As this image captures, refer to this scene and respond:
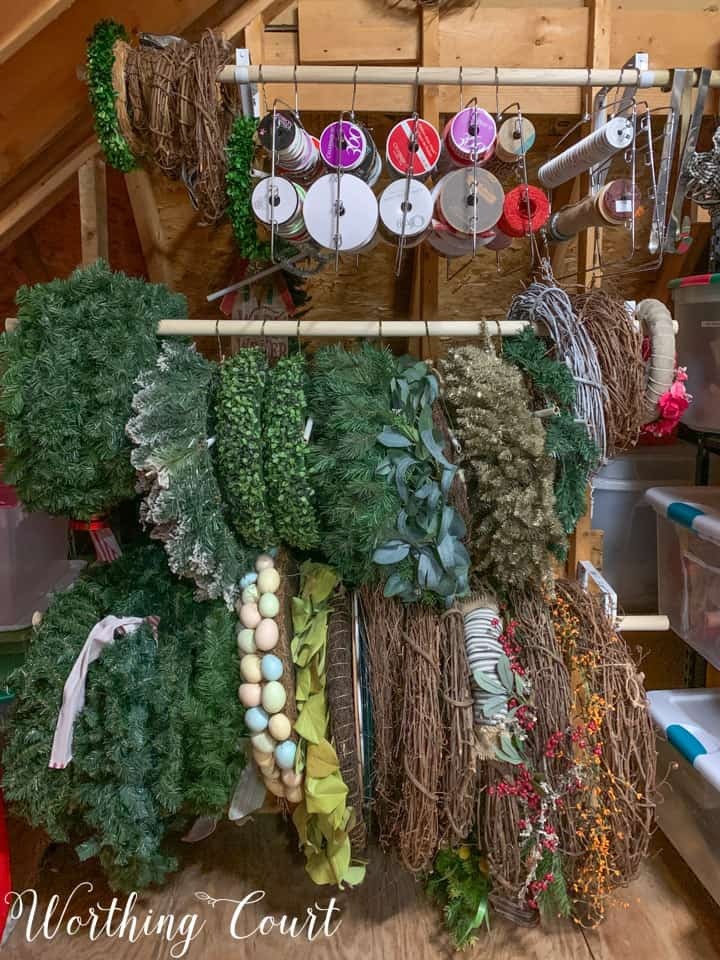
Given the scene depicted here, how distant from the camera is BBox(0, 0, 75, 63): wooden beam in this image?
1.12 metres

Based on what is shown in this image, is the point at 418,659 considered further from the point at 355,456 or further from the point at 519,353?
the point at 519,353

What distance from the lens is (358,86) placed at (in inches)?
55.2

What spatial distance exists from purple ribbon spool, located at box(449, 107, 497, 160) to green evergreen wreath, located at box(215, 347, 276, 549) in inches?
20.5

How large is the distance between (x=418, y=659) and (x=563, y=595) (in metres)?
0.34

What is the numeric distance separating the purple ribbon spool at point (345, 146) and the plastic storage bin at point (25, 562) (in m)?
0.90

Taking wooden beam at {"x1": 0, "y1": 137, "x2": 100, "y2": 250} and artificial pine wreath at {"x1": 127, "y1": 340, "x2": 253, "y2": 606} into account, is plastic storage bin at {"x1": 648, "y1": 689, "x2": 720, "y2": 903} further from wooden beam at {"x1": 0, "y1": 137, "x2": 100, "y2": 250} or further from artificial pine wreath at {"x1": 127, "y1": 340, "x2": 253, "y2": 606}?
wooden beam at {"x1": 0, "y1": 137, "x2": 100, "y2": 250}

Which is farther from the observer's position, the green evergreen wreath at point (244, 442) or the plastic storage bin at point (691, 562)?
the plastic storage bin at point (691, 562)

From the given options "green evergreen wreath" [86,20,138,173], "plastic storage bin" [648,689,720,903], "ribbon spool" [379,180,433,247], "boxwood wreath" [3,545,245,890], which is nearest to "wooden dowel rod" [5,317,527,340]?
"ribbon spool" [379,180,433,247]

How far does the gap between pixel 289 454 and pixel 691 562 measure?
0.87m

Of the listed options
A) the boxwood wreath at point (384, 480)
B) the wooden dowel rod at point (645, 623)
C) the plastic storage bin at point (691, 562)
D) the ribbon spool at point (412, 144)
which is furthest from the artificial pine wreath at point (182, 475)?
the plastic storage bin at point (691, 562)

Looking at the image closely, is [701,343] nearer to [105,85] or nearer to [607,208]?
[607,208]

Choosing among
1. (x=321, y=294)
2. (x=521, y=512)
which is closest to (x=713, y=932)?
(x=521, y=512)

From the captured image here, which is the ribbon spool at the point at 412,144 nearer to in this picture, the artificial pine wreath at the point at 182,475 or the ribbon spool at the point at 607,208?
the ribbon spool at the point at 607,208

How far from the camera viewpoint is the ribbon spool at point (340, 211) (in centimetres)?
115
